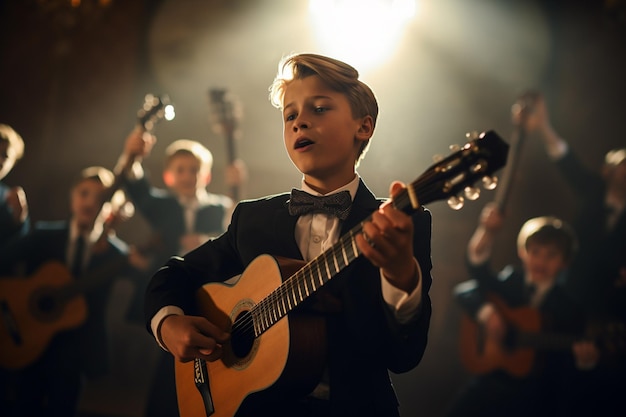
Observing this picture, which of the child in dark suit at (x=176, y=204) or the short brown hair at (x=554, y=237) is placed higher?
the child in dark suit at (x=176, y=204)

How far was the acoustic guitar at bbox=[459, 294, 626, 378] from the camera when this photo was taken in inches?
157

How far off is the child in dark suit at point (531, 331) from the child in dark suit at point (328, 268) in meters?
2.66

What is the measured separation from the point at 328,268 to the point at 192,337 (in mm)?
446

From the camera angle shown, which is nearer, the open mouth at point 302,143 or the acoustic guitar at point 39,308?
the open mouth at point 302,143

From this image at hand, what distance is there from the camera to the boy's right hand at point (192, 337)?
1.62 meters

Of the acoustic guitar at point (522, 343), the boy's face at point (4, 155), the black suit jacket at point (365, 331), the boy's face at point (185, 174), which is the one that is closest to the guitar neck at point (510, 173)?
the acoustic guitar at point (522, 343)

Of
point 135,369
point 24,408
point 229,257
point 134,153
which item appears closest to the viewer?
point 229,257

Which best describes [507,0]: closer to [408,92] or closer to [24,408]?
[408,92]

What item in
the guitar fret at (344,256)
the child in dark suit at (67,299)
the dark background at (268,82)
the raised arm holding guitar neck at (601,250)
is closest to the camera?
the guitar fret at (344,256)

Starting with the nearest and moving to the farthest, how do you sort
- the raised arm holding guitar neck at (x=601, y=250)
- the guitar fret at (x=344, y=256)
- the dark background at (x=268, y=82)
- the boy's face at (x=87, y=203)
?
1. the guitar fret at (x=344, y=256)
2. the raised arm holding guitar neck at (x=601, y=250)
3. the boy's face at (x=87, y=203)
4. the dark background at (x=268, y=82)

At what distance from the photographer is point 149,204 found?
436 cm

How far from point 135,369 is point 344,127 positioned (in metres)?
4.37

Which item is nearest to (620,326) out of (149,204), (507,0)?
(149,204)

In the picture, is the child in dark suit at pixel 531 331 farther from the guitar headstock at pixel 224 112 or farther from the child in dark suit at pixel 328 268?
the child in dark suit at pixel 328 268
